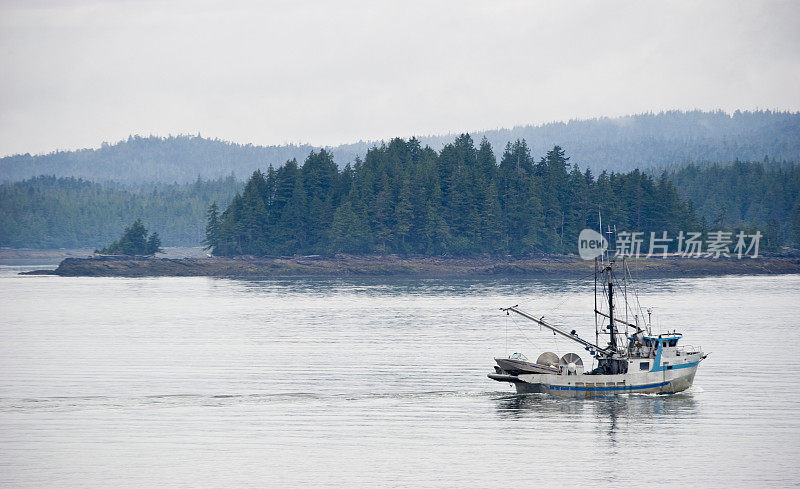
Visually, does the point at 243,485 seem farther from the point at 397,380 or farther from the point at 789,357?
the point at 789,357

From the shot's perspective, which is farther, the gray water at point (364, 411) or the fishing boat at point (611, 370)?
the fishing boat at point (611, 370)

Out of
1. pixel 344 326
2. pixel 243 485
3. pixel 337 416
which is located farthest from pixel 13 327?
pixel 243 485

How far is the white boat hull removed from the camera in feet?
225

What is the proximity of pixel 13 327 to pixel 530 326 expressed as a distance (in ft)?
203

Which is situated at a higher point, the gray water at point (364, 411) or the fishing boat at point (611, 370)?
the fishing boat at point (611, 370)

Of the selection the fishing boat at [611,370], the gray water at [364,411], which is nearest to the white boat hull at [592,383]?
the fishing boat at [611,370]

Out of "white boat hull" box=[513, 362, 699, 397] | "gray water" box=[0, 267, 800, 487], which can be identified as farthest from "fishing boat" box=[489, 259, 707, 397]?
"gray water" box=[0, 267, 800, 487]

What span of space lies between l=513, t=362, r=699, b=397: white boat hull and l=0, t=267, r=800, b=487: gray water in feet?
3.06

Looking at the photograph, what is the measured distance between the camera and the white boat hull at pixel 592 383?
68.7 meters

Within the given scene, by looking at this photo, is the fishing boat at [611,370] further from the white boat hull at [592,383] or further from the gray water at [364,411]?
the gray water at [364,411]

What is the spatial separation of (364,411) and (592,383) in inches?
649

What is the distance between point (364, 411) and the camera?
63.8 m

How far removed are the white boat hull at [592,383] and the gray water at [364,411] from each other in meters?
0.93

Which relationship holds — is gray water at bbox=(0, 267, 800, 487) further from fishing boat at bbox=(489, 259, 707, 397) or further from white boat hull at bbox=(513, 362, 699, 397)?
fishing boat at bbox=(489, 259, 707, 397)
